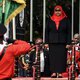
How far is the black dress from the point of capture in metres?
14.4

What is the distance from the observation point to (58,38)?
47.0 feet

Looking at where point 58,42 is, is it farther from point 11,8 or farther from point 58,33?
point 11,8

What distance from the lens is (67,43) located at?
14406 millimetres

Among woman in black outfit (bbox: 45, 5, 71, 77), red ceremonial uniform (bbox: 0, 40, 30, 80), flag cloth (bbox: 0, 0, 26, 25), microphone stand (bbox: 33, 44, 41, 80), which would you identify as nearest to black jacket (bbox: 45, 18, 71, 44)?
woman in black outfit (bbox: 45, 5, 71, 77)

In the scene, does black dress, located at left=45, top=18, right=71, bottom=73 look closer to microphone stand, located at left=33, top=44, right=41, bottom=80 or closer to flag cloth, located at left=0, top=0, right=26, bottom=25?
microphone stand, located at left=33, top=44, right=41, bottom=80

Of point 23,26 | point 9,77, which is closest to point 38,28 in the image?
point 23,26

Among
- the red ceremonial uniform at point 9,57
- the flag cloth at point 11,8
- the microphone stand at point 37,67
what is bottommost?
the microphone stand at point 37,67

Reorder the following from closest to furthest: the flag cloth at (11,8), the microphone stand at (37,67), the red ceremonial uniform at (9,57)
→ the red ceremonial uniform at (9,57), the flag cloth at (11,8), the microphone stand at (37,67)

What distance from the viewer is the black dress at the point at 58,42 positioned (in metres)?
14.4

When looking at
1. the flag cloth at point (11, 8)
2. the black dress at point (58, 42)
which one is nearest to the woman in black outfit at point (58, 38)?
the black dress at point (58, 42)

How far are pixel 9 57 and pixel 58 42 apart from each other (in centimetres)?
452

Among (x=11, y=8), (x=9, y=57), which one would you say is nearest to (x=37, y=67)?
(x=11, y=8)

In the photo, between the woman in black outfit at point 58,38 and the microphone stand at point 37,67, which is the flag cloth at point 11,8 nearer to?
the microphone stand at point 37,67

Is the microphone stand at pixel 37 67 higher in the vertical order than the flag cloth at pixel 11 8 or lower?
lower
